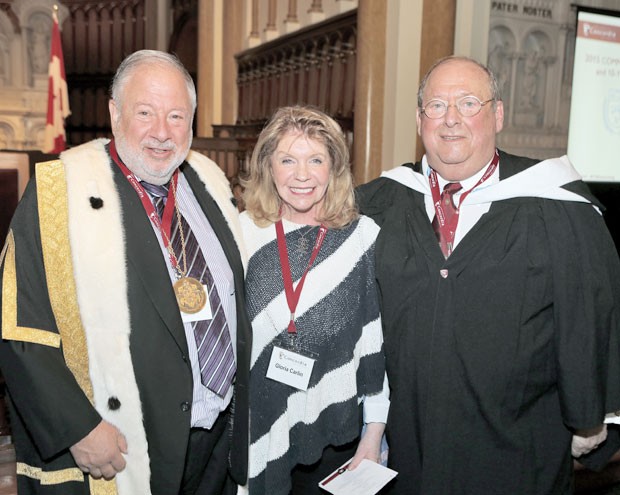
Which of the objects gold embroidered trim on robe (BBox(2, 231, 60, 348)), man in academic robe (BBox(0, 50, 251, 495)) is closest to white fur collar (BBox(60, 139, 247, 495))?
man in academic robe (BBox(0, 50, 251, 495))

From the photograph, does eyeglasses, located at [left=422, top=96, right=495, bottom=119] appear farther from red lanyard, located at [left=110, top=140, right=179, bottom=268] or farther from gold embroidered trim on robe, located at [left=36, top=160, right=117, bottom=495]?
gold embroidered trim on robe, located at [left=36, top=160, right=117, bottom=495]

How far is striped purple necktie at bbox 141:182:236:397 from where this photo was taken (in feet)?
6.45

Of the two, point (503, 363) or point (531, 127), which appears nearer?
point (503, 363)

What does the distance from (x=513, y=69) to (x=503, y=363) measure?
4122 mm

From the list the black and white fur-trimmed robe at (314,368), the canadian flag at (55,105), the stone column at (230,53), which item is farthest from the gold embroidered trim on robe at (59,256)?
the canadian flag at (55,105)

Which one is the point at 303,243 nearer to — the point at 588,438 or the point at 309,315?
the point at 309,315

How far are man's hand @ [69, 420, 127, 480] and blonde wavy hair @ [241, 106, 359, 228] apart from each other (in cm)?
88

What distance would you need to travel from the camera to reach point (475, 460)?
2170 mm

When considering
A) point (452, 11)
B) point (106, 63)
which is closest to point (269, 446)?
point (452, 11)

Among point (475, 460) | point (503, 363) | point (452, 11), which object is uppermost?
point (452, 11)

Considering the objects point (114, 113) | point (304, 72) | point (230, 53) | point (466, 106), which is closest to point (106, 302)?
point (114, 113)

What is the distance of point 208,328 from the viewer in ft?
6.52

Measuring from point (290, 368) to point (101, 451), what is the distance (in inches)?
25.5

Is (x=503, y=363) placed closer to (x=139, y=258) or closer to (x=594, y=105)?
(x=139, y=258)
